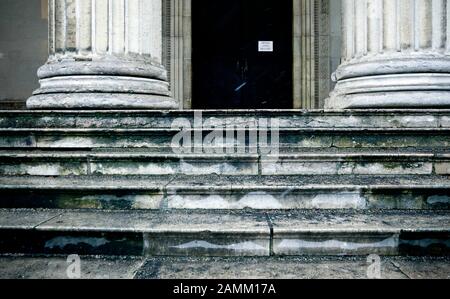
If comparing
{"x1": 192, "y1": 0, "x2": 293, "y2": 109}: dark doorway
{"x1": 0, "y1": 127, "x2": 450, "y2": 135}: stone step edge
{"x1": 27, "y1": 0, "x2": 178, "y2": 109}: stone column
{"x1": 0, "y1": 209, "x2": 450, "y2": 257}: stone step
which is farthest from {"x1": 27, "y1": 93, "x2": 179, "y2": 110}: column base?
{"x1": 192, "y1": 0, "x2": 293, "y2": 109}: dark doorway

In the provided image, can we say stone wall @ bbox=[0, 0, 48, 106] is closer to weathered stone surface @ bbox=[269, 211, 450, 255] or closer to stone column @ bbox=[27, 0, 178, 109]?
stone column @ bbox=[27, 0, 178, 109]

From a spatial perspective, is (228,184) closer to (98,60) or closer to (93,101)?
(93,101)

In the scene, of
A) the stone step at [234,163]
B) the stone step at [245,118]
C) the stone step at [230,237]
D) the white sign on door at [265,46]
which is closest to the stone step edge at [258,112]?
the stone step at [245,118]

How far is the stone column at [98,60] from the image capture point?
412cm

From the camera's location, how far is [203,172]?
10.5 feet

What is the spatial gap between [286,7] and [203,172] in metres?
5.80

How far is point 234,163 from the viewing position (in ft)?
10.5

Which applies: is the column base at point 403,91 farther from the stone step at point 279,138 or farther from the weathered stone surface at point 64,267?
the weathered stone surface at point 64,267

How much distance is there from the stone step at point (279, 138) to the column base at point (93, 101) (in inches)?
21.7

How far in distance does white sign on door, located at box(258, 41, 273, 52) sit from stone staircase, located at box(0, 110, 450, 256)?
4.34 meters

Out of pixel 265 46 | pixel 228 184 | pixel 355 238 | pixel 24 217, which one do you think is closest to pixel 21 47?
pixel 265 46
